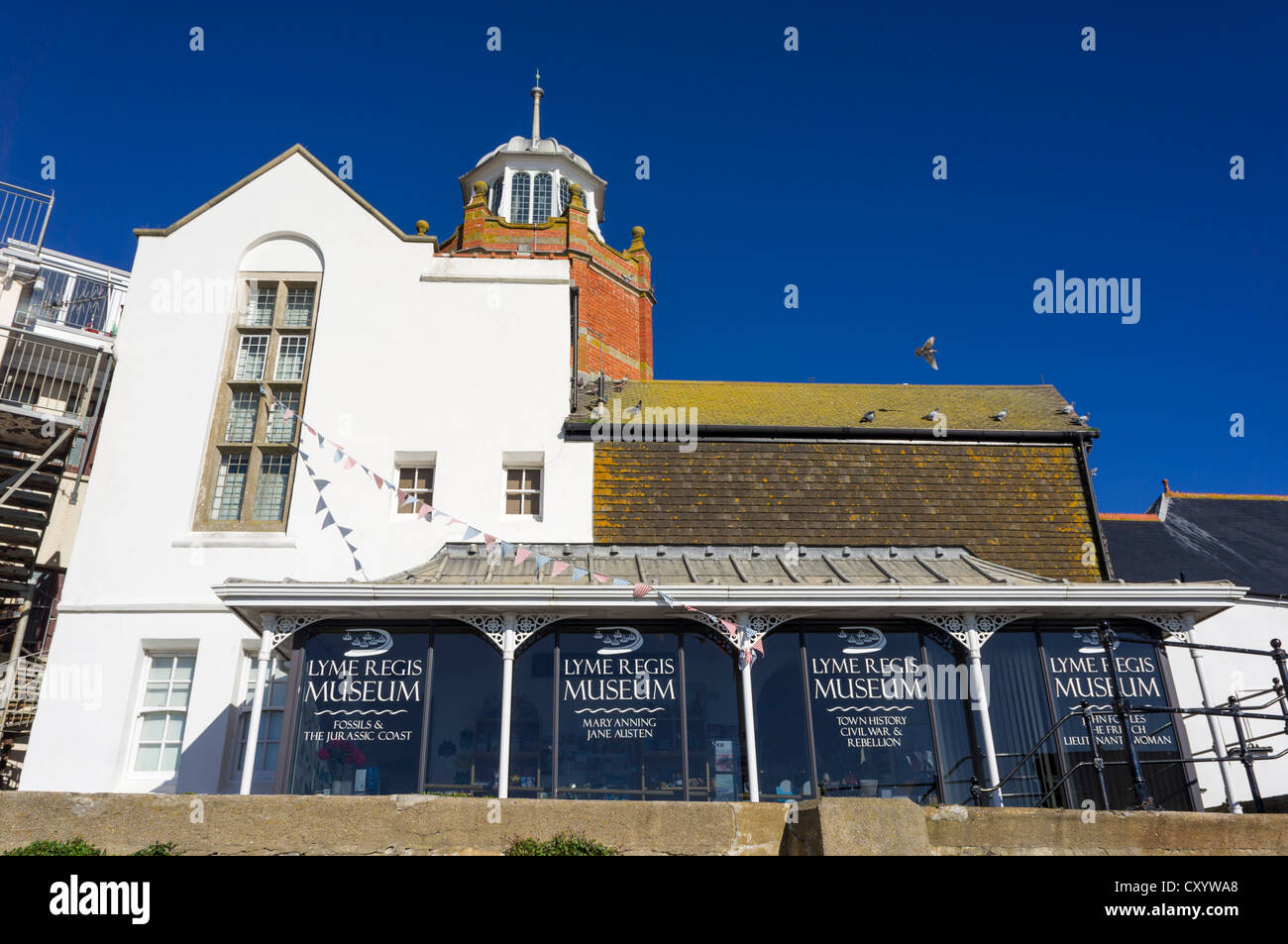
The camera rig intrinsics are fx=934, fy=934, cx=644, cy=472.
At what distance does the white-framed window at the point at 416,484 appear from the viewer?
1623 centimetres

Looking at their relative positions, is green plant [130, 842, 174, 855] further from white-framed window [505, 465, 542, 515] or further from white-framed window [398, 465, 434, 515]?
white-framed window [505, 465, 542, 515]

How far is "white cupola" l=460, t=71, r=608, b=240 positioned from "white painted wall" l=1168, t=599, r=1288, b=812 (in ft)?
81.0

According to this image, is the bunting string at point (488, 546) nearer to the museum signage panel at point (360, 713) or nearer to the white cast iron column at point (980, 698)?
the museum signage panel at point (360, 713)

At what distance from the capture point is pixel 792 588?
39.8 ft

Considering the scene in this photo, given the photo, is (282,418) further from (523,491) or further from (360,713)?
(360,713)

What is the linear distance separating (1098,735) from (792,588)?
484 cm

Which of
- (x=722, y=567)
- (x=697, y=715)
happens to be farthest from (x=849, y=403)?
(x=697, y=715)

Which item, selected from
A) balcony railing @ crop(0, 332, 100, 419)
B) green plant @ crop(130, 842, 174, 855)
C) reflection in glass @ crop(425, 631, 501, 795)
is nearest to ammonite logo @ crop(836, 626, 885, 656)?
reflection in glass @ crop(425, 631, 501, 795)

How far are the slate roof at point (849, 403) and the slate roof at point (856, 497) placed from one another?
2.05 ft

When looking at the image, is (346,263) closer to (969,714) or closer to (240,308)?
(240,308)

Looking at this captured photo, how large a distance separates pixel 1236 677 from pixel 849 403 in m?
8.80

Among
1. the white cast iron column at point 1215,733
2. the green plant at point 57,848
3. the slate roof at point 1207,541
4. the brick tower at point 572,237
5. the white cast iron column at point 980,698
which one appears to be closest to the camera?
the green plant at point 57,848

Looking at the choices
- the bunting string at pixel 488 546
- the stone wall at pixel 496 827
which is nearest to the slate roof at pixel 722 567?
the bunting string at pixel 488 546

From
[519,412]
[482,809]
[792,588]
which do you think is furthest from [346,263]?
[482,809]
